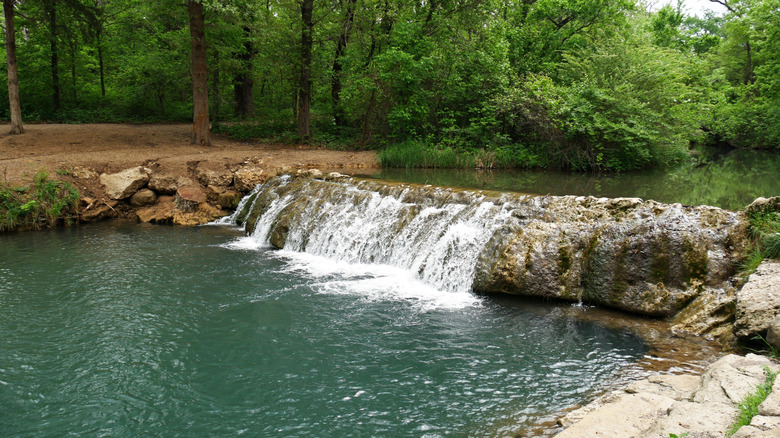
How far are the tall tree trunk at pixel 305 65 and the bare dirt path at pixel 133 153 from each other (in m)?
1.00

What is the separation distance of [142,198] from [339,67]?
11.8 m

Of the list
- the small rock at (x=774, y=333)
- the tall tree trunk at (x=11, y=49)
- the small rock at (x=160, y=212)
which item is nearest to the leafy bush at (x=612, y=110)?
the small rock at (x=774, y=333)

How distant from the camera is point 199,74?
1580cm

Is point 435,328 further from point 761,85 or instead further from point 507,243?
point 761,85

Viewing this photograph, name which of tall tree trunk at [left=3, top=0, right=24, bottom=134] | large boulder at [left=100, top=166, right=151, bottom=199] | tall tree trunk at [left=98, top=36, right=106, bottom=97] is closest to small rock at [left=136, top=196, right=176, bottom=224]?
large boulder at [left=100, top=166, right=151, bottom=199]

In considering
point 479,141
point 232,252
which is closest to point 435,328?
point 232,252

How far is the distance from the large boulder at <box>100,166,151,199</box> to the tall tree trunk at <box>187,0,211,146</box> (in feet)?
12.9

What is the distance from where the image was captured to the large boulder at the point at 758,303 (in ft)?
16.7

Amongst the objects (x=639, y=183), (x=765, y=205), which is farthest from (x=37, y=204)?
(x=639, y=183)

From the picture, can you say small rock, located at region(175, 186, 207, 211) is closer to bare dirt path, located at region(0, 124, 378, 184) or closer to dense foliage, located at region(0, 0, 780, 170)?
bare dirt path, located at region(0, 124, 378, 184)

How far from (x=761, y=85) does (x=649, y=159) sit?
13.6m

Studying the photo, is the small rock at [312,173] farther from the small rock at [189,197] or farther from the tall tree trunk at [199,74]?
the tall tree trunk at [199,74]

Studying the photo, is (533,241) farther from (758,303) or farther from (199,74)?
(199,74)

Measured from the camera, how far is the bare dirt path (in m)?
13.0
